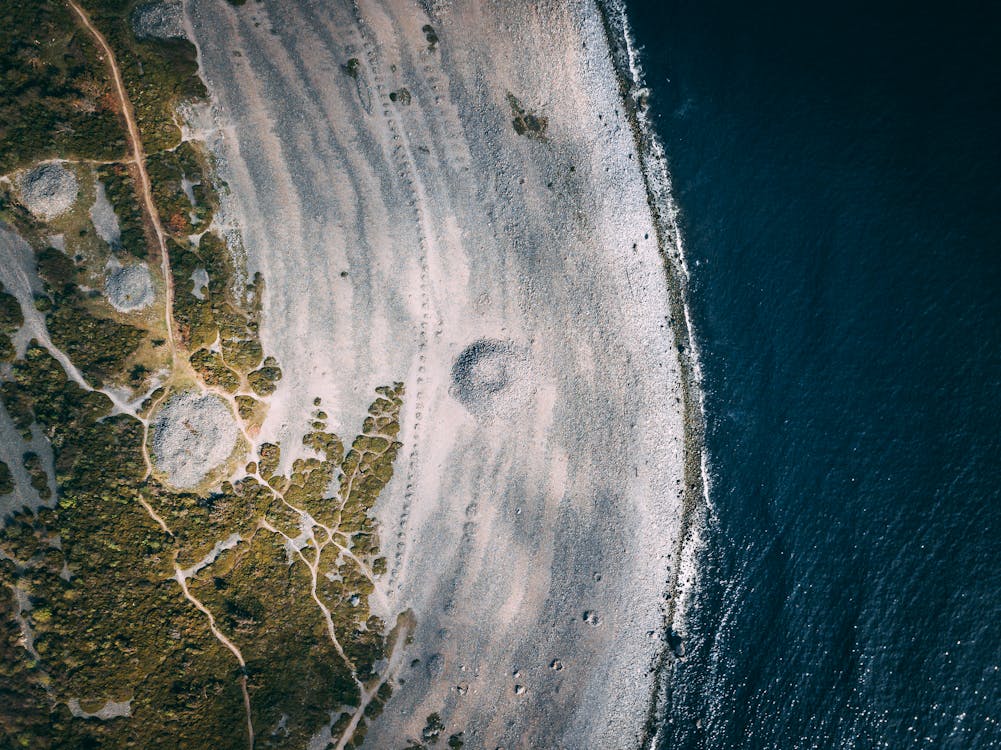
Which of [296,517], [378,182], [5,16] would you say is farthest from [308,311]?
[5,16]

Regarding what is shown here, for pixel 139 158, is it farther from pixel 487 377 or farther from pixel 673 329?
pixel 673 329

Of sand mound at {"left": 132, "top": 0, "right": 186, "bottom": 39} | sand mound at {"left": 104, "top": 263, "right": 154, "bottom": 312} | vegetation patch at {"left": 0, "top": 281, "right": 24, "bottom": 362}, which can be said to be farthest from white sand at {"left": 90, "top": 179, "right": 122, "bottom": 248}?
sand mound at {"left": 132, "top": 0, "right": 186, "bottom": 39}

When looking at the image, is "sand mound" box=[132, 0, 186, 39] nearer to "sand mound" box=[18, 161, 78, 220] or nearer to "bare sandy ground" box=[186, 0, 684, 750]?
"bare sandy ground" box=[186, 0, 684, 750]

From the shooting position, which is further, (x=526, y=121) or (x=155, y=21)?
(x=526, y=121)

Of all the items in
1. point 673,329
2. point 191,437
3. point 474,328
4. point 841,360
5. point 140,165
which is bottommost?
point 191,437

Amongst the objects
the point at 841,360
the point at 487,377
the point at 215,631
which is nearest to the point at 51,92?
the point at 487,377

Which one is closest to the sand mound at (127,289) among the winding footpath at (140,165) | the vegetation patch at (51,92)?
the winding footpath at (140,165)

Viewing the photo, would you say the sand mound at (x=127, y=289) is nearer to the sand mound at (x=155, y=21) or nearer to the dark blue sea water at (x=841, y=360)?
the sand mound at (x=155, y=21)
